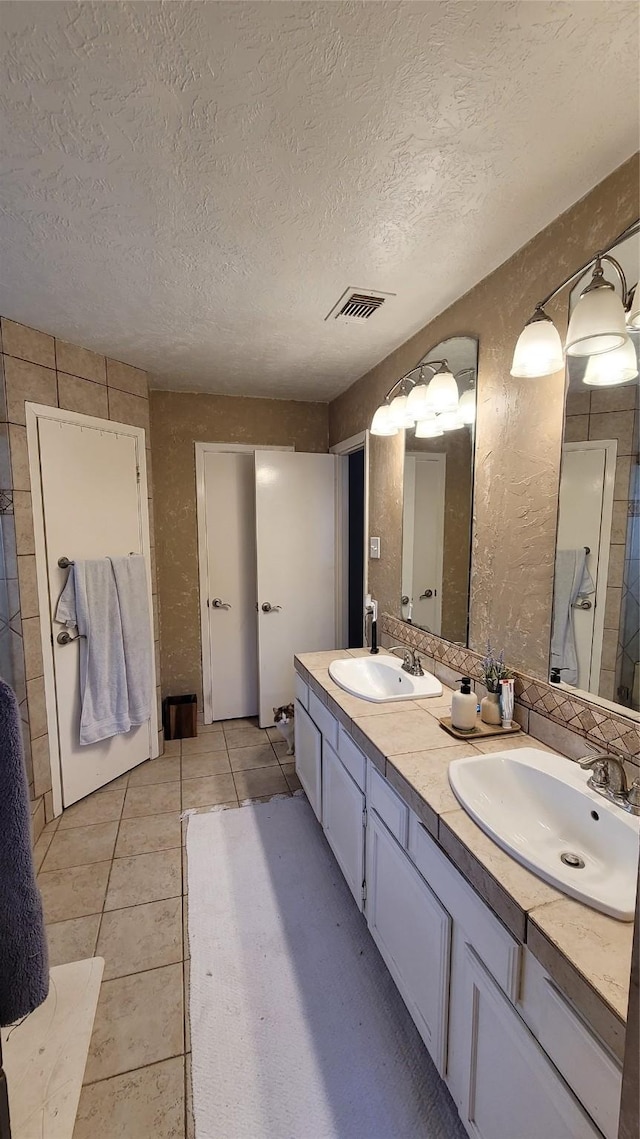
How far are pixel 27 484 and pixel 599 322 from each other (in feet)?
7.56

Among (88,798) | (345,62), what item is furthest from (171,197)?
(88,798)

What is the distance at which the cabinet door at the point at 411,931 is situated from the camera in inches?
42.4

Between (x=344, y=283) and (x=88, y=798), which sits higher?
(x=344, y=283)

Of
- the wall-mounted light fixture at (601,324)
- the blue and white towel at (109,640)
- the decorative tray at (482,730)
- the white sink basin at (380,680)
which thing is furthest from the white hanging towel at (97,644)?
the wall-mounted light fixture at (601,324)

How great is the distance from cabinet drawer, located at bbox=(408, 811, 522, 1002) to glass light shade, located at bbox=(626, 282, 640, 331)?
1321 mm

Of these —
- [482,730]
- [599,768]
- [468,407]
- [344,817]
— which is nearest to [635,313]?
[468,407]

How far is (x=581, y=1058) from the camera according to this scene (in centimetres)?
69

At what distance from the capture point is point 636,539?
1.09 m

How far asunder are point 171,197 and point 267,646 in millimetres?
2469

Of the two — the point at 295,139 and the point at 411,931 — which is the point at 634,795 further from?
the point at 295,139

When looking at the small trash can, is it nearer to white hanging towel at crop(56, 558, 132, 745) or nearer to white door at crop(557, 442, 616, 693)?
white hanging towel at crop(56, 558, 132, 745)

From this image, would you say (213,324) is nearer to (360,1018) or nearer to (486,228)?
(486,228)

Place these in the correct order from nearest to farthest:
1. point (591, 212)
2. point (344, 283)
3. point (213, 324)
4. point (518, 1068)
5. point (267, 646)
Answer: point (518, 1068) < point (591, 212) < point (344, 283) < point (213, 324) < point (267, 646)

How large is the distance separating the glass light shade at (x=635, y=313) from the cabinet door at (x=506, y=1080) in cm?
145
